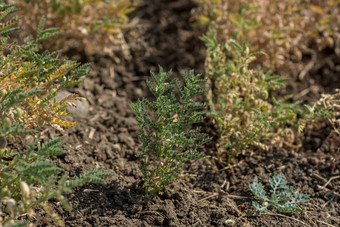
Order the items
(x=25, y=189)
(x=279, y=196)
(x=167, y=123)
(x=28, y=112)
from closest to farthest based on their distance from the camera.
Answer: (x=25, y=189) < (x=167, y=123) < (x=28, y=112) < (x=279, y=196)

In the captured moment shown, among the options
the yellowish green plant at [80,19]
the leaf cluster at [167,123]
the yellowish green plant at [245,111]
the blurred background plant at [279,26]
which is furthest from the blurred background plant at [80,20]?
the leaf cluster at [167,123]

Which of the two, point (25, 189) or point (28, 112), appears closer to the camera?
point (25, 189)

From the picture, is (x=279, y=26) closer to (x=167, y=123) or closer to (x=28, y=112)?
(x=167, y=123)

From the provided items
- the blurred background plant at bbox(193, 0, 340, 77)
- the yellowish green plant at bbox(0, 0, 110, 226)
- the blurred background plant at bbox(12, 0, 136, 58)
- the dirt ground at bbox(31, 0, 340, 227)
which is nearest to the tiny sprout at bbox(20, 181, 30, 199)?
the yellowish green plant at bbox(0, 0, 110, 226)

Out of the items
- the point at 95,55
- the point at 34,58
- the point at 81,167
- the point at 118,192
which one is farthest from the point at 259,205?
the point at 95,55

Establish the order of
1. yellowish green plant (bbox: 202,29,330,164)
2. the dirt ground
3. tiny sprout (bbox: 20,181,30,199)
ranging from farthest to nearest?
yellowish green plant (bbox: 202,29,330,164) < the dirt ground < tiny sprout (bbox: 20,181,30,199)

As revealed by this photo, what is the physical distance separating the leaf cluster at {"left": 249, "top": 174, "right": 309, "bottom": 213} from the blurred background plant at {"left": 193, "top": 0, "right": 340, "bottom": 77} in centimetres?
144

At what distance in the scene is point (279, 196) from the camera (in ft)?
9.09

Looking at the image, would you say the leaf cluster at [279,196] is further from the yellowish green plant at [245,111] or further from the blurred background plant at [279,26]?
the blurred background plant at [279,26]

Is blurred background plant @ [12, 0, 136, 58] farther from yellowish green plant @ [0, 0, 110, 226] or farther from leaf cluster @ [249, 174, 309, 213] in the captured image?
leaf cluster @ [249, 174, 309, 213]

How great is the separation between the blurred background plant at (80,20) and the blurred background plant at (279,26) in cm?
82

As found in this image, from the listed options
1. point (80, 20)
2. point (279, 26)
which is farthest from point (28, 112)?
point (279, 26)

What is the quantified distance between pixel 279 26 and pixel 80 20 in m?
1.82

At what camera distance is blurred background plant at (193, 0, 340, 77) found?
4012mm
